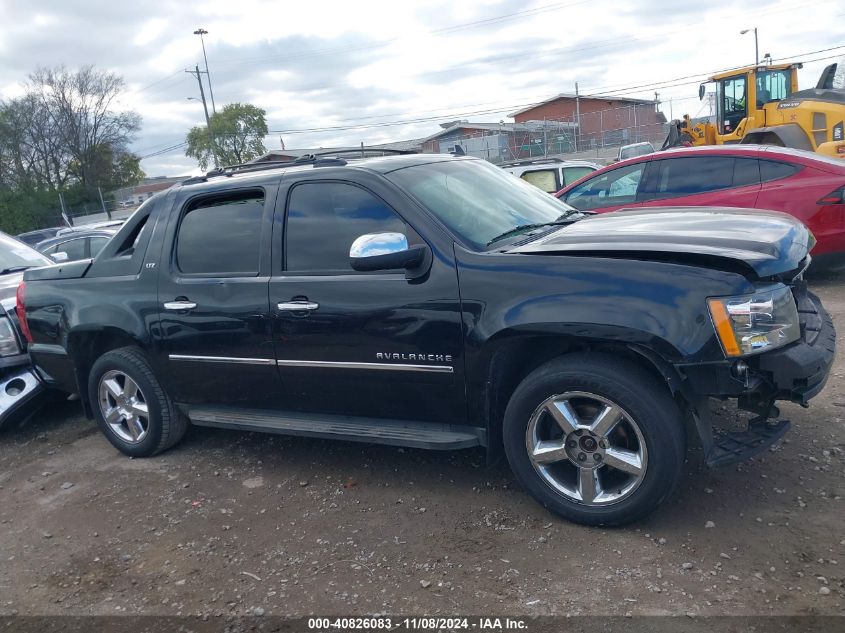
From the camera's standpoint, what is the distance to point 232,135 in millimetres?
55000

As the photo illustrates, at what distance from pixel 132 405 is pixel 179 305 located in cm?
97

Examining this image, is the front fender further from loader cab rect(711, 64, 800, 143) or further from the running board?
loader cab rect(711, 64, 800, 143)

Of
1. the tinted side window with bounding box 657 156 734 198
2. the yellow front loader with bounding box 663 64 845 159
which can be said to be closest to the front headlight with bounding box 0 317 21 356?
the tinted side window with bounding box 657 156 734 198

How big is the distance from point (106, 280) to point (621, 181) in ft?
18.8

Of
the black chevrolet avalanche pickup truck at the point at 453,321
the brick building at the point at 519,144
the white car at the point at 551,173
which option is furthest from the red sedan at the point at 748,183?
the brick building at the point at 519,144

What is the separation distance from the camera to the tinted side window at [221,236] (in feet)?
13.8

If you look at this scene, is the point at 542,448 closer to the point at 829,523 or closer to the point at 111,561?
the point at 829,523

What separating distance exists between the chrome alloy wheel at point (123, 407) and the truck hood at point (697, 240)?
9.59ft

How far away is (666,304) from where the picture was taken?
300cm

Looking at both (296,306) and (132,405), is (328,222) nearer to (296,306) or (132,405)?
(296,306)

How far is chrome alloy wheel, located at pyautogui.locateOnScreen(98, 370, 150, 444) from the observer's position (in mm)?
4863

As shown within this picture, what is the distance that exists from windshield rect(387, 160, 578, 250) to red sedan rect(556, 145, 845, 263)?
2.54 meters

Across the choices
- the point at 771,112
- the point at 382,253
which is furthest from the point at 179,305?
the point at 771,112

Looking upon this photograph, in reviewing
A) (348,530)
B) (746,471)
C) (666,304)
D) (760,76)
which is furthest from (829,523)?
(760,76)
